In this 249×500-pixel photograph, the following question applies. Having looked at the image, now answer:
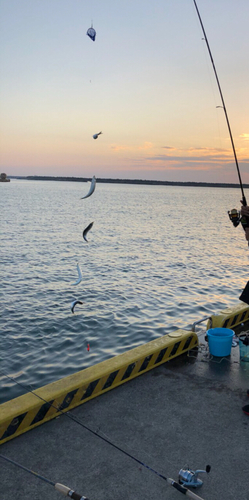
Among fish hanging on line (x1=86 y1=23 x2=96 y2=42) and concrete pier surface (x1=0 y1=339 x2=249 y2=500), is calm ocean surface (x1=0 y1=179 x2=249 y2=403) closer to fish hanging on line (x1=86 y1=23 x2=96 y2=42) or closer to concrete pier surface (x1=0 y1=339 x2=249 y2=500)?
concrete pier surface (x1=0 y1=339 x2=249 y2=500)

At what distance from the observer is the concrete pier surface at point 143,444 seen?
3.87 metres

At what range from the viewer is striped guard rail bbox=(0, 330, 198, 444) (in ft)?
15.3

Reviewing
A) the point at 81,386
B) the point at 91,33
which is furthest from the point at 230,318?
the point at 91,33

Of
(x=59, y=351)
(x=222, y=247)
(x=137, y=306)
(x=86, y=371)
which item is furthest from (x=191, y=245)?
(x=86, y=371)

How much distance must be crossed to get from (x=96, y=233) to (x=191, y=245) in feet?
31.1

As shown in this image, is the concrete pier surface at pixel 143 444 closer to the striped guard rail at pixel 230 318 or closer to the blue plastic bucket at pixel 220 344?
the blue plastic bucket at pixel 220 344

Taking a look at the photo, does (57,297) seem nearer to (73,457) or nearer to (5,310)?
(5,310)

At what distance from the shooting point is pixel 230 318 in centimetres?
825

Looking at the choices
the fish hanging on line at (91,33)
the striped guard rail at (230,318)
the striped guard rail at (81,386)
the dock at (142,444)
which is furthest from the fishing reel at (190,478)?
the fish hanging on line at (91,33)

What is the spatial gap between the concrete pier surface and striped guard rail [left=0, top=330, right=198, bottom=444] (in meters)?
0.11

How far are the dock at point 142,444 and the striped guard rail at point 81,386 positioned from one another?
3.7 inches

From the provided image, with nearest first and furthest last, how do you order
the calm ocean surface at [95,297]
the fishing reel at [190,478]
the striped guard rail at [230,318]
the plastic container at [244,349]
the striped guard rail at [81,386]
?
the fishing reel at [190,478] → the striped guard rail at [81,386] → the plastic container at [244,349] → the striped guard rail at [230,318] → the calm ocean surface at [95,297]

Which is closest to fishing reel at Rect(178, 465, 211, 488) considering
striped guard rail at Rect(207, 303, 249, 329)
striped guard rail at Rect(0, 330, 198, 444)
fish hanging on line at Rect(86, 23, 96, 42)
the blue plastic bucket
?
striped guard rail at Rect(0, 330, 198, 444)

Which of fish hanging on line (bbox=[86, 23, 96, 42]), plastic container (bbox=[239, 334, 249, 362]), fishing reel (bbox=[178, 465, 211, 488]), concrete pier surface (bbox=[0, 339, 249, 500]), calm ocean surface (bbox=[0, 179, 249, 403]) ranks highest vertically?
fish hanging on line (bbox=[86, 23, 96, 42])
